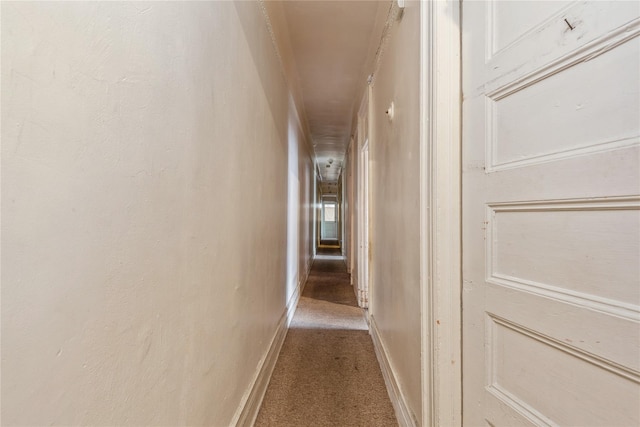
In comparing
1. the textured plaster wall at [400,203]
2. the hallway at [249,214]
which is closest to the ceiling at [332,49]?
the textured plaster wall at [400,203]

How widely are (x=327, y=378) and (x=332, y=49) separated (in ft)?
8.84

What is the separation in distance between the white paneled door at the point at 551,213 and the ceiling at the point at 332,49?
53.3 inches

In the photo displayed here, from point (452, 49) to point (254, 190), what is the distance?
1.12 m

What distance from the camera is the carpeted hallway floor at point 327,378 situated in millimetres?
1631

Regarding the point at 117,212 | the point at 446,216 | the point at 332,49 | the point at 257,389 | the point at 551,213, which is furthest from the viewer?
the point at 332,49

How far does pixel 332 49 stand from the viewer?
2.63m

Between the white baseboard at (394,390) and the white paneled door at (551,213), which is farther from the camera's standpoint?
the white baseboard at (394,390)

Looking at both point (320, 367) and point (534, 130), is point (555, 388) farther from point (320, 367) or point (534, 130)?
point (320, 367)

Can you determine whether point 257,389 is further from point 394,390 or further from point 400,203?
point 400,203

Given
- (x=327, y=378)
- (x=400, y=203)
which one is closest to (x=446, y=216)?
(x=400, y=203)

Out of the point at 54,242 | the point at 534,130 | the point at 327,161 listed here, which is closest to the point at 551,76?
the point at 534,130

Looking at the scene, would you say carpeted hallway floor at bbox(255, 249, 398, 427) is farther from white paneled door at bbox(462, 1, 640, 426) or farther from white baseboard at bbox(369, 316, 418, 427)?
white paneled door at bbox(462, 1, 640, 426)

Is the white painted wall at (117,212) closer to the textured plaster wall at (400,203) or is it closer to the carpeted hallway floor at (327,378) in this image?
the carpeted hallway floor at (327,378)

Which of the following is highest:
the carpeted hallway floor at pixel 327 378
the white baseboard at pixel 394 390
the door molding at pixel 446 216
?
the door molding at pixel 446 216
